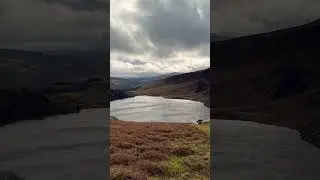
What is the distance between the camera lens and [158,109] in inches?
362

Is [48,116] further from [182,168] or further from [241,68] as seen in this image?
[182,168]

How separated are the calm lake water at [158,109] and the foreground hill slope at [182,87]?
13 cm

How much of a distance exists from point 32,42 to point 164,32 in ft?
14.0

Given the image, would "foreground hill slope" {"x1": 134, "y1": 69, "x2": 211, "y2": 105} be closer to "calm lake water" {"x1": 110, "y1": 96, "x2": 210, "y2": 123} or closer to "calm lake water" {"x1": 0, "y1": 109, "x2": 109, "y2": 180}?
"calm lake water" {"x1": 110, "y1": 96, "x2": 210, "y2": 123}

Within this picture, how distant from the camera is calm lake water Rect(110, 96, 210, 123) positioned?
915cm

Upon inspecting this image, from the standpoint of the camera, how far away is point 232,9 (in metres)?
4.90

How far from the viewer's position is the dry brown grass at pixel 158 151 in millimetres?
8039

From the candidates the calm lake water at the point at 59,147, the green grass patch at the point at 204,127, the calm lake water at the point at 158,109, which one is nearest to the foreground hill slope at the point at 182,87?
the calm lake water at the point at 158,109

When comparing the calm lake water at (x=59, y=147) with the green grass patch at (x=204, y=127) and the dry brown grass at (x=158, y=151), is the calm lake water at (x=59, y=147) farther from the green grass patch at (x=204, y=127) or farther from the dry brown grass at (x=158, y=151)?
the green grass patch at (x=204, y=127)

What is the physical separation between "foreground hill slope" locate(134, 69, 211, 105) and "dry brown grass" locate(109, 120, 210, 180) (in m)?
0.62

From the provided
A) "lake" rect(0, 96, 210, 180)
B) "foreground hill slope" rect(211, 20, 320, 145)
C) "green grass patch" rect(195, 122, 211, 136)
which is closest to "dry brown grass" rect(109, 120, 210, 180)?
"green grass patch" rect(195, 122, 211, 136)

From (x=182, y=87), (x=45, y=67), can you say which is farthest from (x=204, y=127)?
(x=45, y=67)

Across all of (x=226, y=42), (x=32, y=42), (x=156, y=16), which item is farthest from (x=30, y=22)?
(x=156, y=16)

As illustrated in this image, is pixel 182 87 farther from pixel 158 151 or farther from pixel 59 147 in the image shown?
pixel 59 147
